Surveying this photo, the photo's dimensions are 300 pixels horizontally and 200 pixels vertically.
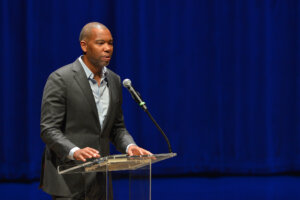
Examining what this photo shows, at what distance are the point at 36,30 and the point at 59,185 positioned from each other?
284cm

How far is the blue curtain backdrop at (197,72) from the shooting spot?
14.7 feet

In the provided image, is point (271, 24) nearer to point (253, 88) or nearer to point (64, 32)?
point (253, 88)

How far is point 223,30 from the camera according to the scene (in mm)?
4660

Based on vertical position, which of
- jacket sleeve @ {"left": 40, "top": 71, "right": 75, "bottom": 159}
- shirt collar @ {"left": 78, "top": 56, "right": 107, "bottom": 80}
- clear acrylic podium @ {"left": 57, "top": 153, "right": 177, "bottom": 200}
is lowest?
clear acrylic podium @ {"left": 57, "top": 153, "right": 177, "bottom": 200}

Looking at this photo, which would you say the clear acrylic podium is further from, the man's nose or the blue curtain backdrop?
the blue curtain backdrop

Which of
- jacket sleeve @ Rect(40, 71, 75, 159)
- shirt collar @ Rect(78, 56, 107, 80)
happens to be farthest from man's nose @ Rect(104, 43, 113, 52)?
jacket sleeve @ Rect(40, 71, 75, 159)

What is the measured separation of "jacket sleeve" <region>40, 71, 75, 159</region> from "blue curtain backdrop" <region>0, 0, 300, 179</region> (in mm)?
2551

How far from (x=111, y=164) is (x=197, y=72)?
10.3ft

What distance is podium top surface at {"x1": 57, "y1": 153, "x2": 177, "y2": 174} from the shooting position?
156 cm

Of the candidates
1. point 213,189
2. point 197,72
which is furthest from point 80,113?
point 197,72

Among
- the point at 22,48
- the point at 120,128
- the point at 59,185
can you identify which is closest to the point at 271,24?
the point at 22,48

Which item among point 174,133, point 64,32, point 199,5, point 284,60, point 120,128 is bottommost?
point 174,133

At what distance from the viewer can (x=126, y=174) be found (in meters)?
1.66

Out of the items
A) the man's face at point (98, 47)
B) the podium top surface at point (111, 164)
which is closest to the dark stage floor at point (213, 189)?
the man's face at point (98, 47)
